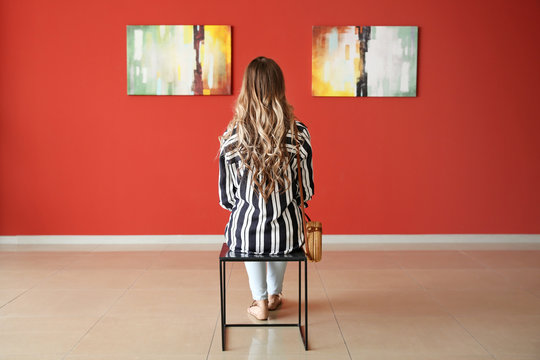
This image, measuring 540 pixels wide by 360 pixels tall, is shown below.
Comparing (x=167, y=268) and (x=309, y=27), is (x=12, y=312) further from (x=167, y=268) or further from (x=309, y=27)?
(x=309, y=27)

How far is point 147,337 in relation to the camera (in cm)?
232

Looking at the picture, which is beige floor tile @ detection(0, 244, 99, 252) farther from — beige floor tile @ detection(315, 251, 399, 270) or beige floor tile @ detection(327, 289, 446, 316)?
beige floor tile @ detection(327, 289, 446, 316)

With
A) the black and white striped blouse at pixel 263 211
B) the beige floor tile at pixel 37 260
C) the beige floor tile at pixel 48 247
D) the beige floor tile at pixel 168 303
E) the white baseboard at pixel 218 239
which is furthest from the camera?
the white baseboard at pixel 218 239

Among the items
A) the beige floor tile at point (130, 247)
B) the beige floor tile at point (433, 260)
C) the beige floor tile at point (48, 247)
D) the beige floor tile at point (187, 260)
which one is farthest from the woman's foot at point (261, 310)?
the beige floor tile at point (48, 247)

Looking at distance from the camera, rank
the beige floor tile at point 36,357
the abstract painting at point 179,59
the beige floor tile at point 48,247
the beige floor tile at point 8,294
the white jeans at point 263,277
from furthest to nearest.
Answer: the abstract painting at point 179,59
the beige floor tile at point 48,247
the beige floor tile at point 8,294
the white jeans at point 263,277
the beige floor tile at point 36,357

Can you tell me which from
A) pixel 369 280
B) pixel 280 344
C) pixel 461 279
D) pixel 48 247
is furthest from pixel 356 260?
pixel 48 247

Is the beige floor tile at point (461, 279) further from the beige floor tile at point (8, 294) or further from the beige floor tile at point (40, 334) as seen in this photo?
the beige floor tile at point (8, 294)

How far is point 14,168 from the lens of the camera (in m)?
4.33

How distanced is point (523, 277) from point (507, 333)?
1118mm

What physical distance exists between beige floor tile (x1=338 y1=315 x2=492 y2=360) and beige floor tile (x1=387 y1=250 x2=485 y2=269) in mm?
1121

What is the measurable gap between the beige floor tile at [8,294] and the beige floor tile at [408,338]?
72.9 inches

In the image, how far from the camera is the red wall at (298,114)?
4.26 metres

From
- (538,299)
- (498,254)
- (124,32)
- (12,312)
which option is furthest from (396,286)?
(124,32)

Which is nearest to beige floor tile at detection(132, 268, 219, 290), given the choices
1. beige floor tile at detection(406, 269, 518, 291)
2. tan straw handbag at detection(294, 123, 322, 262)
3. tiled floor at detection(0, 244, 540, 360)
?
tiled floor at detection(0, 244, 540, 360)
